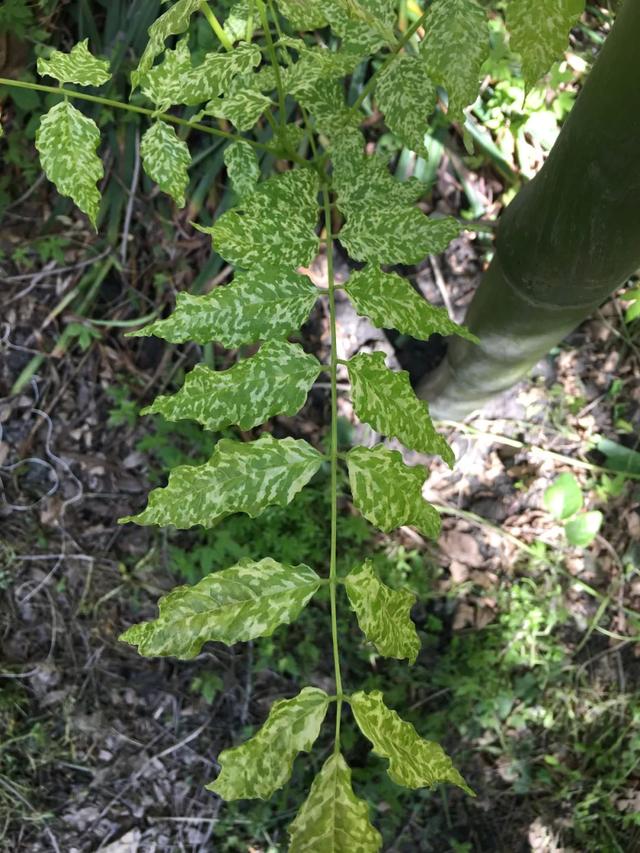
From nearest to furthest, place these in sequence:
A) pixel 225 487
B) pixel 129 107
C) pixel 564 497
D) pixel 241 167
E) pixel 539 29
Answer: pixel 539 29, pixel 225 487, pixel 129 107, pixel 241 167, pixel 564 497

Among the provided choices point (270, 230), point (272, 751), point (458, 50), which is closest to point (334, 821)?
point (272, 751)

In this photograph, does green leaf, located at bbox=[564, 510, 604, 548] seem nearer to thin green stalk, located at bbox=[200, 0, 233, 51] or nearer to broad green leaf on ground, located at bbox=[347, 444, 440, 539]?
broad green leaf on ground, located at bbox=[347, 444, 440, 539]

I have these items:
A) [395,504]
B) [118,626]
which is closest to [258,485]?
[395,504]

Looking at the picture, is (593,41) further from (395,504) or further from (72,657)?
(72,657)

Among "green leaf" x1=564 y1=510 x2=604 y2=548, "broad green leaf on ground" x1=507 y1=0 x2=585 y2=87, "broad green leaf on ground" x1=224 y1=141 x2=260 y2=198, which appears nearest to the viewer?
"broad green leaf on ground" x1=507 y1=0 x2=585 y2=87

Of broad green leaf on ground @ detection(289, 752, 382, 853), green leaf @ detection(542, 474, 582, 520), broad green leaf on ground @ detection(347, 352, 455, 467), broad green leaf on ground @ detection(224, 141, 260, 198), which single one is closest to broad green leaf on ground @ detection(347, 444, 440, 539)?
broad green leaf on ground @ detection(347, 352, 455, 467)

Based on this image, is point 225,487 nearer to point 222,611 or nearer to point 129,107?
point 222,611

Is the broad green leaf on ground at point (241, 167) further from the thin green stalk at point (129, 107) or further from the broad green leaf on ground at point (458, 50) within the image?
the broad green leaf on ground at point (458, 50)
